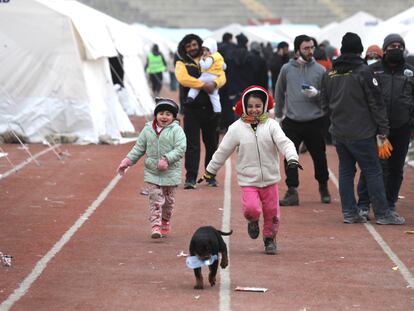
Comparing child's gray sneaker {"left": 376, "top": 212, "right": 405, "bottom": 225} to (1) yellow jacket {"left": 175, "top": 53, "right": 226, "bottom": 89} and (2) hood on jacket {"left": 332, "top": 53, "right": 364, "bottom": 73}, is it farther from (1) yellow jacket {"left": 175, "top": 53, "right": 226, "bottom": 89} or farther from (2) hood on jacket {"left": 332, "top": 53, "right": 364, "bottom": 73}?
(1) yellow jacket {"left": 175, "top": 53, "right": 226, "bottom": 89}

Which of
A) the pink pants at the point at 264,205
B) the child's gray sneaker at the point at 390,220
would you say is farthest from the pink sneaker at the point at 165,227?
the child's gray sneaker at the point at 390,220

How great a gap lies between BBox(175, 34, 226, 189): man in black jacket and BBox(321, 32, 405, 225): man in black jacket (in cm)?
311

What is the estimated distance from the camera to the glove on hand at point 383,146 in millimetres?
11703

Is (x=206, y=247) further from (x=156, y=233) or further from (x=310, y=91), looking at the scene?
(x=310, y=91)

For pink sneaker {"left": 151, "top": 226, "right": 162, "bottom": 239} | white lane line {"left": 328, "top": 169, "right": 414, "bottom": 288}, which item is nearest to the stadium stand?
white lane line {"left": 328, "top": 169, "right": 414, "bottom": 288}

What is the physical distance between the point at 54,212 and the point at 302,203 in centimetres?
298

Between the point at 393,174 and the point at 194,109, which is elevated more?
the point at 194,109

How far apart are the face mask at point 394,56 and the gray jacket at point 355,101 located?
265 mm

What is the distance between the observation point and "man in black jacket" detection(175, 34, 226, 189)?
14.8 m

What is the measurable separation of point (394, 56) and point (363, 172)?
4.10 feet

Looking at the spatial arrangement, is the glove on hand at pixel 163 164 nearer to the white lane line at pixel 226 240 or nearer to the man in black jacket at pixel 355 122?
the white lane line at pixel 226 240

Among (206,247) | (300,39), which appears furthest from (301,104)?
(206,247)

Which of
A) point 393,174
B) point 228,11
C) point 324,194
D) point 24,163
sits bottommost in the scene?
point 228,11

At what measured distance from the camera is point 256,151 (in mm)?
9898
